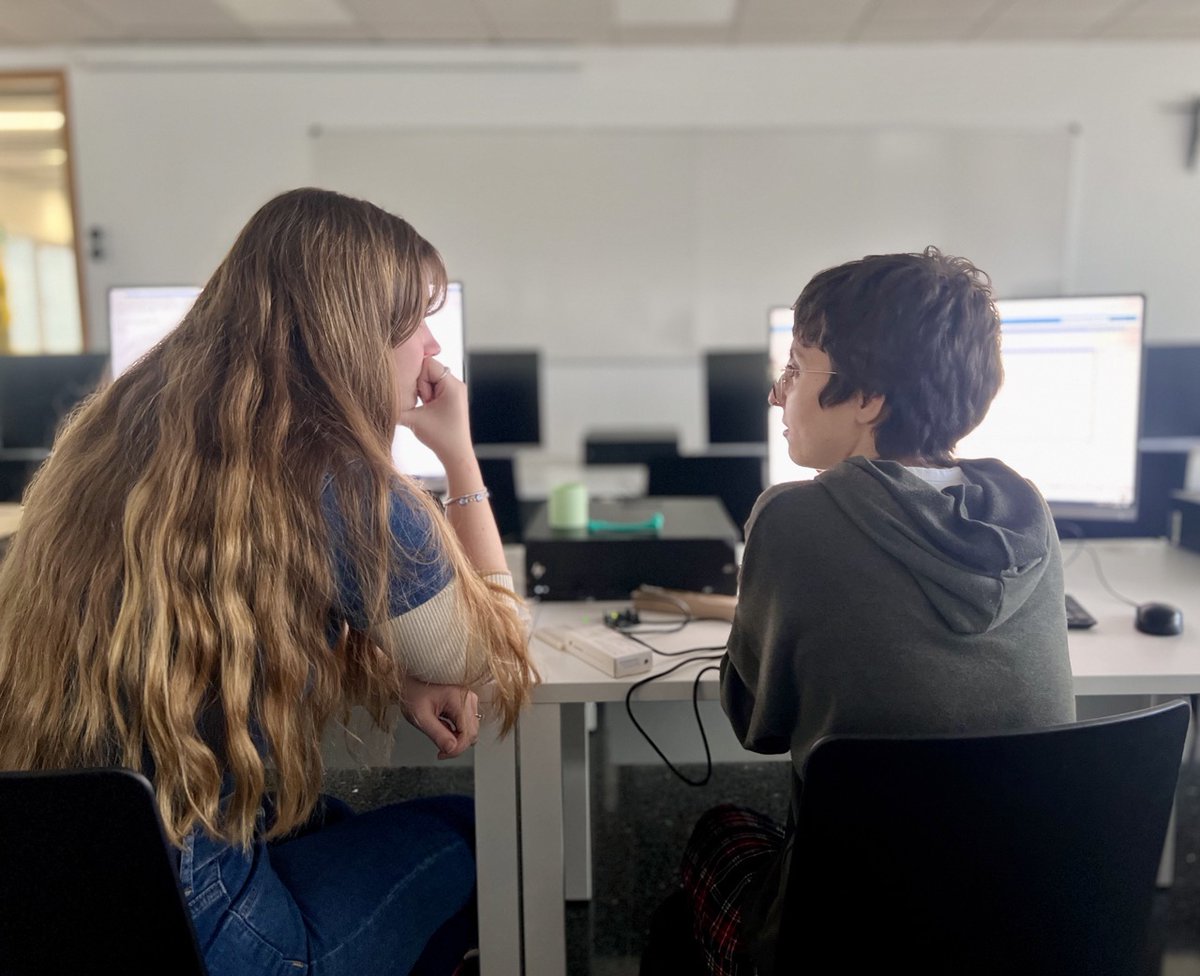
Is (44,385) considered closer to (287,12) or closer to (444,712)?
(444,712)

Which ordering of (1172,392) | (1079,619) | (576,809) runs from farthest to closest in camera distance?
(1172,392) < (576,809) < (1079,619)

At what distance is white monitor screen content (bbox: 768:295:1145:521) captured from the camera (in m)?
1.51

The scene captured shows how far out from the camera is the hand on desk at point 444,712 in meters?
1.03

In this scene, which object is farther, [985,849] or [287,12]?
[287,12]

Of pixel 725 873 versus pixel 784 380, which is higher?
pixel 784 380

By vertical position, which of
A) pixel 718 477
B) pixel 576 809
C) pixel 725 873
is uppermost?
pixel 718 477

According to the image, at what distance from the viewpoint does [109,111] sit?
14.4 feet

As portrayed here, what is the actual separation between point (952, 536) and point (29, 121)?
5198mm

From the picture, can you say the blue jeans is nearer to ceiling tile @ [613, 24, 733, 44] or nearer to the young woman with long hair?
the young woman with long hair

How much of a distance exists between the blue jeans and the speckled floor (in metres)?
0.12

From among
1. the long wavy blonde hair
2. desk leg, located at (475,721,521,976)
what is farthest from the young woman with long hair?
desk leg, located at (475,721,521,976)

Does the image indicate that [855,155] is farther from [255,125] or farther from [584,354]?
[255,125]

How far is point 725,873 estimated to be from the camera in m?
1.10

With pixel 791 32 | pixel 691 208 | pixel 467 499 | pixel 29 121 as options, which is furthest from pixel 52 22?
pixel 467 499
